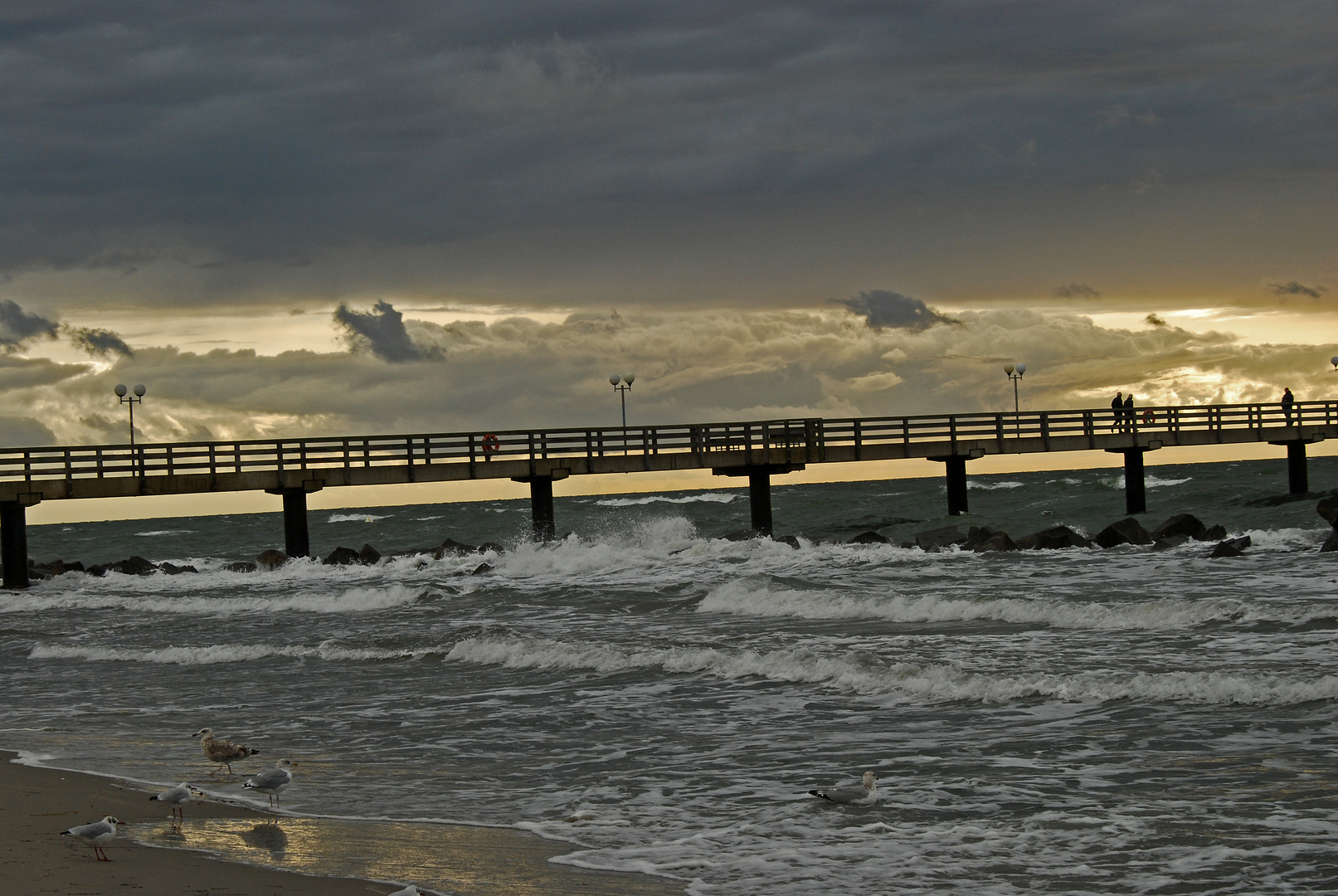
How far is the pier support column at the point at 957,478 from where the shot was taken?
39094mm

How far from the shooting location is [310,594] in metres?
28.7

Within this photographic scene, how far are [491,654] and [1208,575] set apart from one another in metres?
14.0

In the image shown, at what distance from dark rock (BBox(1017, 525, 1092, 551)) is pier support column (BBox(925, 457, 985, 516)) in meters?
6.81

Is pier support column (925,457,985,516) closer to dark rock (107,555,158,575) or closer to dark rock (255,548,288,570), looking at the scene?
dark rock (255,548,288,570)

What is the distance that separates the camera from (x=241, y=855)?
775cm

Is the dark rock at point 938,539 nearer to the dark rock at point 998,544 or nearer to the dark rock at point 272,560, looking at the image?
the dark rock at point 998,544

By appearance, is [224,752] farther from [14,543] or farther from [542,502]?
[14,543]

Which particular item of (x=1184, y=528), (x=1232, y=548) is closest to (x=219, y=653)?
(x=1232, y=548)

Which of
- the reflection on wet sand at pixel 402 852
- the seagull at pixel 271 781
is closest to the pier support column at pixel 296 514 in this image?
the seagull at pixel 271 781

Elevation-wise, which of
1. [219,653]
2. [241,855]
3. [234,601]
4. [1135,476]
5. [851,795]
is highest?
[1135,476]

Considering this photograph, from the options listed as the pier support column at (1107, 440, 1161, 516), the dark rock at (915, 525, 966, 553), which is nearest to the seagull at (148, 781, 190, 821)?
the dark rock at (915, 525, 966, 553)

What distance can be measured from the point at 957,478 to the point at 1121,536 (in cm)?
986

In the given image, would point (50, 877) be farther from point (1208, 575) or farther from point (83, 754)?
point (1208, 575)

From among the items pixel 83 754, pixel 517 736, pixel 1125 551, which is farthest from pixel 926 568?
pixel 83 754
